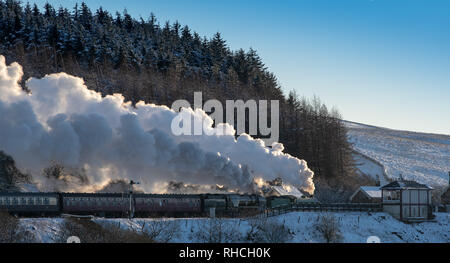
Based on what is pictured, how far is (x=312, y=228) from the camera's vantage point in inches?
2562

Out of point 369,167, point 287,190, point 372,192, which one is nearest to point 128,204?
point 287,190

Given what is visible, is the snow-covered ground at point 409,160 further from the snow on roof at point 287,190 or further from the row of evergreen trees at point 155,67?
the snow on roof at point 287,190

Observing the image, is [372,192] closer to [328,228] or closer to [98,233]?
[328,228]

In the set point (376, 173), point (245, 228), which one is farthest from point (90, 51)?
point (245, 228)

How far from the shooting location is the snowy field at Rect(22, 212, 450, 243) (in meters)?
55.0

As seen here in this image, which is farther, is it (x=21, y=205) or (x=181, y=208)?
(x=181, y=208)

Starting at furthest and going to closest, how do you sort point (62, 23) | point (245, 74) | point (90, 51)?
point (245, 74)
point (62, 23)
point (90, 51)

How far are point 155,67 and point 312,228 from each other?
100343 millimetres

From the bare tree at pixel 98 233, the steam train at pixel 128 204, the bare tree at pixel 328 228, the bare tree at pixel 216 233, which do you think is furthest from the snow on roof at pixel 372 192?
the bare tree at pixel 98 233

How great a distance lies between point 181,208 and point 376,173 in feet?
264

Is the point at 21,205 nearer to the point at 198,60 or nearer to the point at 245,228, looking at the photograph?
the point at 245,228
